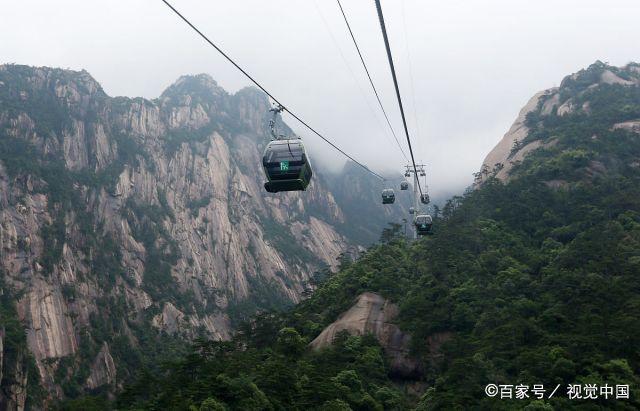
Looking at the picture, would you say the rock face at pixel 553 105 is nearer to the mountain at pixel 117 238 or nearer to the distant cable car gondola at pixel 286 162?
the mountain at pixel 117 238

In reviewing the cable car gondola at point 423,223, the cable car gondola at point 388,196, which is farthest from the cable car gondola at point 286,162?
the cable car gondola at point 388,196

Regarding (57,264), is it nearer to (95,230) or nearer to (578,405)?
(95,230)

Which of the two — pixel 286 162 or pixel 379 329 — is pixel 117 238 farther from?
pixel 286 162

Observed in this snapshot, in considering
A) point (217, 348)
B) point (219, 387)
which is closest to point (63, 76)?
point (217, 348)

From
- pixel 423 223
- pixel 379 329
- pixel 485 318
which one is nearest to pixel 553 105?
pixel 379 329

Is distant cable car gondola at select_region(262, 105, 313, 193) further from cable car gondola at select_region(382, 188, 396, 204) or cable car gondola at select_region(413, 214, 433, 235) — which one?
cable car gondola at select_region(382, 188, 396, 204)

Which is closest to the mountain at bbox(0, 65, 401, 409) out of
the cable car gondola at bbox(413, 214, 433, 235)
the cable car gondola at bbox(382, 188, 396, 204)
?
the cable car gondola at bbox(382, 188, 396, 204)

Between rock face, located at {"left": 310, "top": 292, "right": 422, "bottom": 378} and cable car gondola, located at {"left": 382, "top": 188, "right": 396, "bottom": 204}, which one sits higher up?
cable car gondola, located at {"left": 382, "top": 188, "right": 396, "bottom": 204}

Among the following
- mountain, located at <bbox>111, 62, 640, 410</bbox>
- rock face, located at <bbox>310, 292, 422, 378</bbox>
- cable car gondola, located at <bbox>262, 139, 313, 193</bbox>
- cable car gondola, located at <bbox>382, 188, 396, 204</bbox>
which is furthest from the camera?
rock face, located at <bbox>310, 292, 422, 378</bbox>
